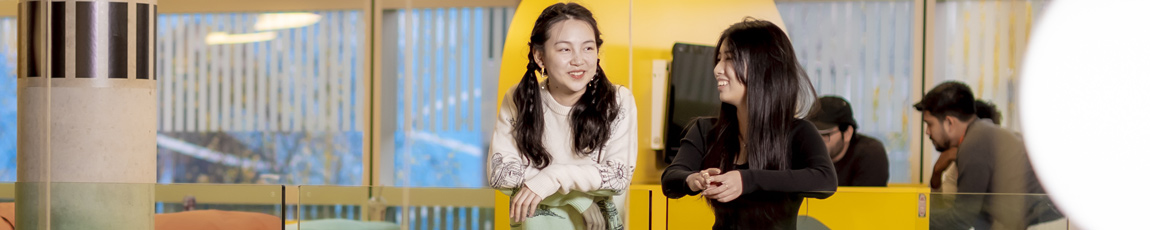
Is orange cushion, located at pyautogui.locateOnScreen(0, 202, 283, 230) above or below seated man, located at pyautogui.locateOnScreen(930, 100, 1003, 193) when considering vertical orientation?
below

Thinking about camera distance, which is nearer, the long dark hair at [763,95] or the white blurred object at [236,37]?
the long dark hair at [763,95]

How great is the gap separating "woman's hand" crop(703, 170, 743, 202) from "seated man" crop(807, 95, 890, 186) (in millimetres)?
722

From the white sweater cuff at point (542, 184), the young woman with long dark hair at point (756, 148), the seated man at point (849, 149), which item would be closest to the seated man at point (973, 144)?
the seated man at point (849, 149)

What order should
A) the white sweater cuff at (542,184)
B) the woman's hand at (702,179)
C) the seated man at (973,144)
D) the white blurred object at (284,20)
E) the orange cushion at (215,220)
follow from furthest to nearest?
the white blurred object at (284,20) → the seated man at (973,144) → the orange cushion at (215,220) → the woman's hand at (702,179) → the white sweater cuff at (542,184)

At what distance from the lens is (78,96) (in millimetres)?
3340

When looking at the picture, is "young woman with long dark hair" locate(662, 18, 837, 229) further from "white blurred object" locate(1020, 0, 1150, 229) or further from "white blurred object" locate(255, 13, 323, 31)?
"white blurred object" locate(255, 13, 323, 31)

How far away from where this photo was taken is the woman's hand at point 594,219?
8.41 ft

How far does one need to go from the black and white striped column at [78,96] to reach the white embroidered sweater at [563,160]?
1490mm

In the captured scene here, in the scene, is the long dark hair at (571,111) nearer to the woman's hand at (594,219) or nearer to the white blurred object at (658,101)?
the woman's hand at (594,219)

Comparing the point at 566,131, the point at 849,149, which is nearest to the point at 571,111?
the point at 566,131

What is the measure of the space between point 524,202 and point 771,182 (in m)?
0.63

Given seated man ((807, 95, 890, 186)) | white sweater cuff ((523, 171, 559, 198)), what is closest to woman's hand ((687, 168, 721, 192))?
white sweater cuff ((523, 171, 559, 198))

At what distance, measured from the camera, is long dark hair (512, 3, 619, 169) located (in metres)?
2.49

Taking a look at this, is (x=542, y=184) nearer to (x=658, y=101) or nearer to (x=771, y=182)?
(x=771, y=182)
